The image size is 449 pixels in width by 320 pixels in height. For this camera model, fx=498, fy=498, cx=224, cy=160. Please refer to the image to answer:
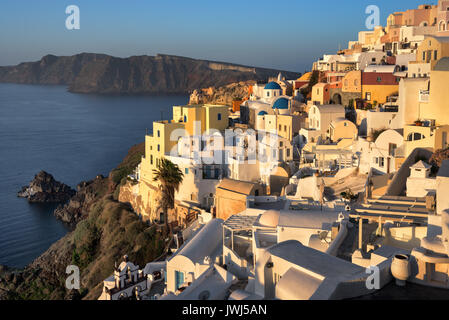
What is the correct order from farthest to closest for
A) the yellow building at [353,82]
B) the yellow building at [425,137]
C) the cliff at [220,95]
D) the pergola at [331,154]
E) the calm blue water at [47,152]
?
1. the cliff at [220,95]
2. the calm blue water at [47,152]
3. the yellow building at [353,82]
4. the pergola at [331,154]
5. the yellow building at [425,137]

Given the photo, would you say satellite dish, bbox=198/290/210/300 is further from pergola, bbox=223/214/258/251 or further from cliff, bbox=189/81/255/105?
cliff, bbox=189/81/255/105

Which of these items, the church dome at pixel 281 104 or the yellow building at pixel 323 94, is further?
the yellow building at pixel 323 94

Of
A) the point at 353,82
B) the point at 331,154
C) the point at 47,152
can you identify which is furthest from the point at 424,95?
the point at 47,152

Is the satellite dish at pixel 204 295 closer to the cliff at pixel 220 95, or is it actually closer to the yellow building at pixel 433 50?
the yellow building at pixel 433 50

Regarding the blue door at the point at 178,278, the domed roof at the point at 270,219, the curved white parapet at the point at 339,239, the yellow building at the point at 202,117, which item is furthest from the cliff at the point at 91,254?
the curved white parapet at the point at 339,239

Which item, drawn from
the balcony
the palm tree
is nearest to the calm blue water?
the palm tree

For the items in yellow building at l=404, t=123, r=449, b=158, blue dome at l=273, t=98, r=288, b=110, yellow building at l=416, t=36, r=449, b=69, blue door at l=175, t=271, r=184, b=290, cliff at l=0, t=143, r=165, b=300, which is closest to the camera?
blue door at l=175, t=271, r=184, b=290

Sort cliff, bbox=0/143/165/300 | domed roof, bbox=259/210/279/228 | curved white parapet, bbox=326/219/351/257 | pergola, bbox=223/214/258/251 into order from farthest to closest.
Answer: cliff, bbox=0/143/165/300 → pergola, bbox=223/214/258/251 → domed roof, bbox=259/210/279/228 → curved white parapet, bbox=326/219/351/257

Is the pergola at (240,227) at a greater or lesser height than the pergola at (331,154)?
lesser

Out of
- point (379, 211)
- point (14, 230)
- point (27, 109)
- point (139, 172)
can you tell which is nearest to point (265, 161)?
point (139, 172)
